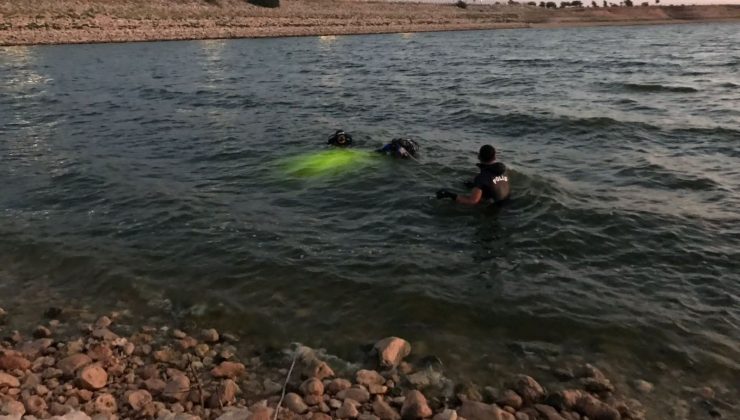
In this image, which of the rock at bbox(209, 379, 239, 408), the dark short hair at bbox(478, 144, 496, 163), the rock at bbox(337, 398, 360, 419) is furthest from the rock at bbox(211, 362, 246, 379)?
the dark short hair at bbox(478, 144, 496, 163)

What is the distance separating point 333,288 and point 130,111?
671 inches

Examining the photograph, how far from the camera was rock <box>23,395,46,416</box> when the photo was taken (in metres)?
4.88

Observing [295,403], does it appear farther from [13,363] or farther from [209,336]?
[13,363]

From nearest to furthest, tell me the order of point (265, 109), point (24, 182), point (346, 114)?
point (24, 182)
point (346, 114)
point (265, 109)

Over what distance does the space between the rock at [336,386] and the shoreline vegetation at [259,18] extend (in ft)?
196

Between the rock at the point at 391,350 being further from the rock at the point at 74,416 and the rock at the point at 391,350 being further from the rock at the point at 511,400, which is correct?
the rock at the point at 74,416

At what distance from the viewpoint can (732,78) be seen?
27312 millimetres

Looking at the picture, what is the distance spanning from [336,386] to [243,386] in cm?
102

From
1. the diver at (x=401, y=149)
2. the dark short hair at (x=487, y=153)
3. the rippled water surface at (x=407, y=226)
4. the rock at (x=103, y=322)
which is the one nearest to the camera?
the rock at (x=103, y=322)

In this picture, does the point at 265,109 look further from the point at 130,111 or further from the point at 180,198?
the point at 180,198

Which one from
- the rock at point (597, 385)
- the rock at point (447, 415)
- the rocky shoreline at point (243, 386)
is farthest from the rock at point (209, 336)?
the rock at point (597, 385)

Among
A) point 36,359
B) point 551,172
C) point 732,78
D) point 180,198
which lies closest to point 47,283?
point 36,359

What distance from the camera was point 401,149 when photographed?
13.5 m

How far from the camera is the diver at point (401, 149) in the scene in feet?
44.3
